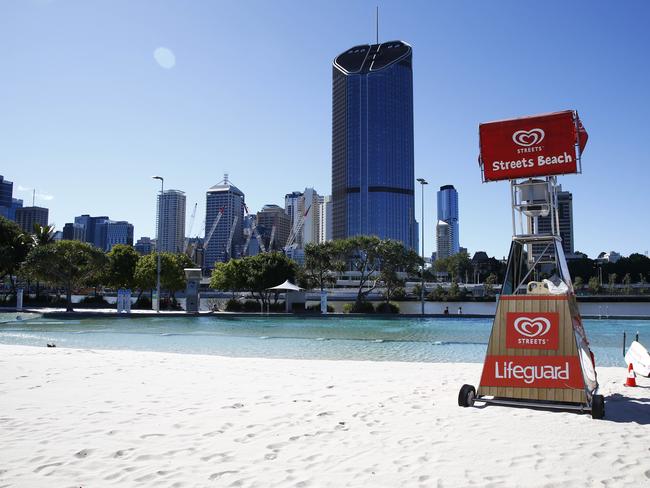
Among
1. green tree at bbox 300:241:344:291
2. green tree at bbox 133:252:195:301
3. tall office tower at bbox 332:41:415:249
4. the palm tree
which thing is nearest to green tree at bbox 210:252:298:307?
green tree at bbox 300:241:344:291

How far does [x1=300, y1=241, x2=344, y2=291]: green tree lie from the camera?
5091 centimetres

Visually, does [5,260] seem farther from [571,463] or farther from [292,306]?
[571,463]

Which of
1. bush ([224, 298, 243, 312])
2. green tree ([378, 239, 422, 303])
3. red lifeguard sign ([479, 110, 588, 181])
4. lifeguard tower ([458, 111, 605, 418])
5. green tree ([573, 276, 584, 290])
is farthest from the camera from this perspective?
green tree ([573, 276, 584, 290])

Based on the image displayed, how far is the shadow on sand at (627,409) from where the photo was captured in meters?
7.01

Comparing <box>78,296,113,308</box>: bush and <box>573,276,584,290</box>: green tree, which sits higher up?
<box>573,276,584,290</box>: green tree

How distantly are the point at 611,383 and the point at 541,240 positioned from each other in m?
4.19

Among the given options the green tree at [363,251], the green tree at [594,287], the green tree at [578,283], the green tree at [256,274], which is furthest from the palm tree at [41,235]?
the green tree at [594,287]

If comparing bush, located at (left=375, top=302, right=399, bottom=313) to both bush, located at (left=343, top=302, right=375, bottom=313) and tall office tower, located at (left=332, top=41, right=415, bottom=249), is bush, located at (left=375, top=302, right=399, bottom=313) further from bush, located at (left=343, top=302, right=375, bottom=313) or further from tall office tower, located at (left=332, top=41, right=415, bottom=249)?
tall office tower, located at (left=332, top=41, right=415, bottom=249)

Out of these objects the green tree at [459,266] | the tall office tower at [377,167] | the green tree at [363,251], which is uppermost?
the tall office tower at [377,167]

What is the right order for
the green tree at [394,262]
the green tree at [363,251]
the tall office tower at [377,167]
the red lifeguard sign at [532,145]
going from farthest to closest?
the tall office tower at [377,167], the green tree at [363,251], the green tree at [394,262], the red lifeguard sign at [532,145]

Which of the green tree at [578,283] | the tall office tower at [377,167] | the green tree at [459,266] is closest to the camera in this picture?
the green tree at [578,283]

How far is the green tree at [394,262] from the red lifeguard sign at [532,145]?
38989mm

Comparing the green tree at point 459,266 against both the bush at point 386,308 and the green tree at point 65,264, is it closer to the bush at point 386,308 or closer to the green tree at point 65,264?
the bush at point 386,308

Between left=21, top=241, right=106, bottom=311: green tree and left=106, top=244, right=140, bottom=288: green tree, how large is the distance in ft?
13.2
